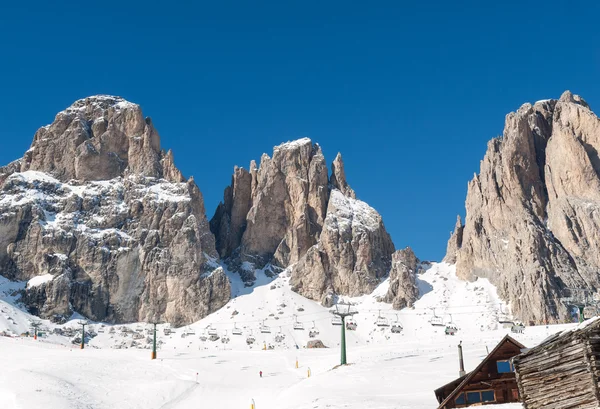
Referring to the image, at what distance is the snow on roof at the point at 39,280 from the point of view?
6117 inches

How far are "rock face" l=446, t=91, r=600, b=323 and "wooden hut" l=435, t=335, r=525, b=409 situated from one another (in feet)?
349

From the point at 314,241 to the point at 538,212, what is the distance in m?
64.5

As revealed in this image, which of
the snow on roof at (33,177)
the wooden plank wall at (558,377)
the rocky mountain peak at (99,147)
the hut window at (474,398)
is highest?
the rocky mountain peak at (99,147)

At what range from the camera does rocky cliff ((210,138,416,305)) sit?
561 feet

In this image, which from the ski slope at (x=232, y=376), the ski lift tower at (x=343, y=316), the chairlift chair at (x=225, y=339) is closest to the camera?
the ski slope at (x=232, y=376)

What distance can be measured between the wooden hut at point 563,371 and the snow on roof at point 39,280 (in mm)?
150595

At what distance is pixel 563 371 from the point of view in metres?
21.4

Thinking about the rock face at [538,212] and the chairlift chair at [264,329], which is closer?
the chairlift chair at [264,329]

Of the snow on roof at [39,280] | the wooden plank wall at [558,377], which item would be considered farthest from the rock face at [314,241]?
the wooden plank wall at [558,377]

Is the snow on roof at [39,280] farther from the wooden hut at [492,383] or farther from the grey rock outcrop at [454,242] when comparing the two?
the wooden hut at [492,383]

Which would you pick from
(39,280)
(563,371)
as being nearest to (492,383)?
(563,371)

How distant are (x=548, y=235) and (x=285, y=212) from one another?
80428mm

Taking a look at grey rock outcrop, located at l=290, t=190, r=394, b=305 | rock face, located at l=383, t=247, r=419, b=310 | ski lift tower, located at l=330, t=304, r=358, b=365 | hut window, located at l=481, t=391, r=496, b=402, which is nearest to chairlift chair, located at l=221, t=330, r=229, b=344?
ski lift tower, located at l=330, t=304, r=358, b=365

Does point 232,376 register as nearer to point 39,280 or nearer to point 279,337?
point 279,337
